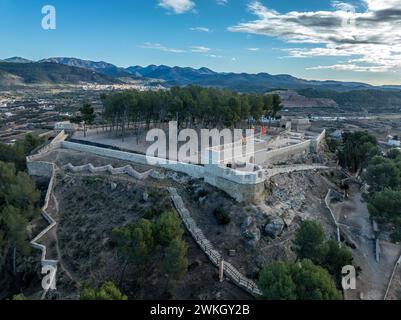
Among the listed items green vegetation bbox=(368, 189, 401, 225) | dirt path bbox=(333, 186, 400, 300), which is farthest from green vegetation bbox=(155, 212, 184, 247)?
green vegetation bbox=(368, 189, 401, 225)

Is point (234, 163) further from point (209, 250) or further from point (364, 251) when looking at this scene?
point (364, 251)

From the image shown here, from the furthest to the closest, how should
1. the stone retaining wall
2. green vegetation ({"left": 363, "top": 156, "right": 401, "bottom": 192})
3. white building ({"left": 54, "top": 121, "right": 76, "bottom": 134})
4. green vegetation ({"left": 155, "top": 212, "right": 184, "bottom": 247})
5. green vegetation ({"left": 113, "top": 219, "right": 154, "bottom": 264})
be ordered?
white building ({"left": 54, "top": 121, "right": 76, "bottom": 134}) → green vegetation ({"left": 363, "top": 156, "right": 401, "bottom": 192}) → the stone retaining wall → green vegetation ({"left": 155, "top": 212, "right": 184, "bottom": 247}) → green vegetation ({"left": 113, "top": 219, "right": 154, "bottom": 264})

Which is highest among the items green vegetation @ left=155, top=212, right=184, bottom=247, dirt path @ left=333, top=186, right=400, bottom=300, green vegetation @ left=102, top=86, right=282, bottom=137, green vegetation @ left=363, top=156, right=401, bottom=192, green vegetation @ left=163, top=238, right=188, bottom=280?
green vegetation @ left=102, top=86, right=282, bottom=137

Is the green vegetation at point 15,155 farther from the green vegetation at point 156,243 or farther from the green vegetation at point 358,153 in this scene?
the green vegetation at point 358,153

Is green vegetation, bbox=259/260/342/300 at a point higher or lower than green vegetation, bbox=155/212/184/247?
lower

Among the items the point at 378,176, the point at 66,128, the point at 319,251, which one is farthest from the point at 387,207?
the point at 66,128

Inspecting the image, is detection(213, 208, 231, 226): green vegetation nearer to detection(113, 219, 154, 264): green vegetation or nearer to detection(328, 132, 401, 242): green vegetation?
detection(113, 219, 154, 264): green vegetation

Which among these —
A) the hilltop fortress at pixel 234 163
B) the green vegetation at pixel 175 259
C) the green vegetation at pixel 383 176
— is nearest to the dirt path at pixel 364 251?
the green vegetation at pixel 383 176
